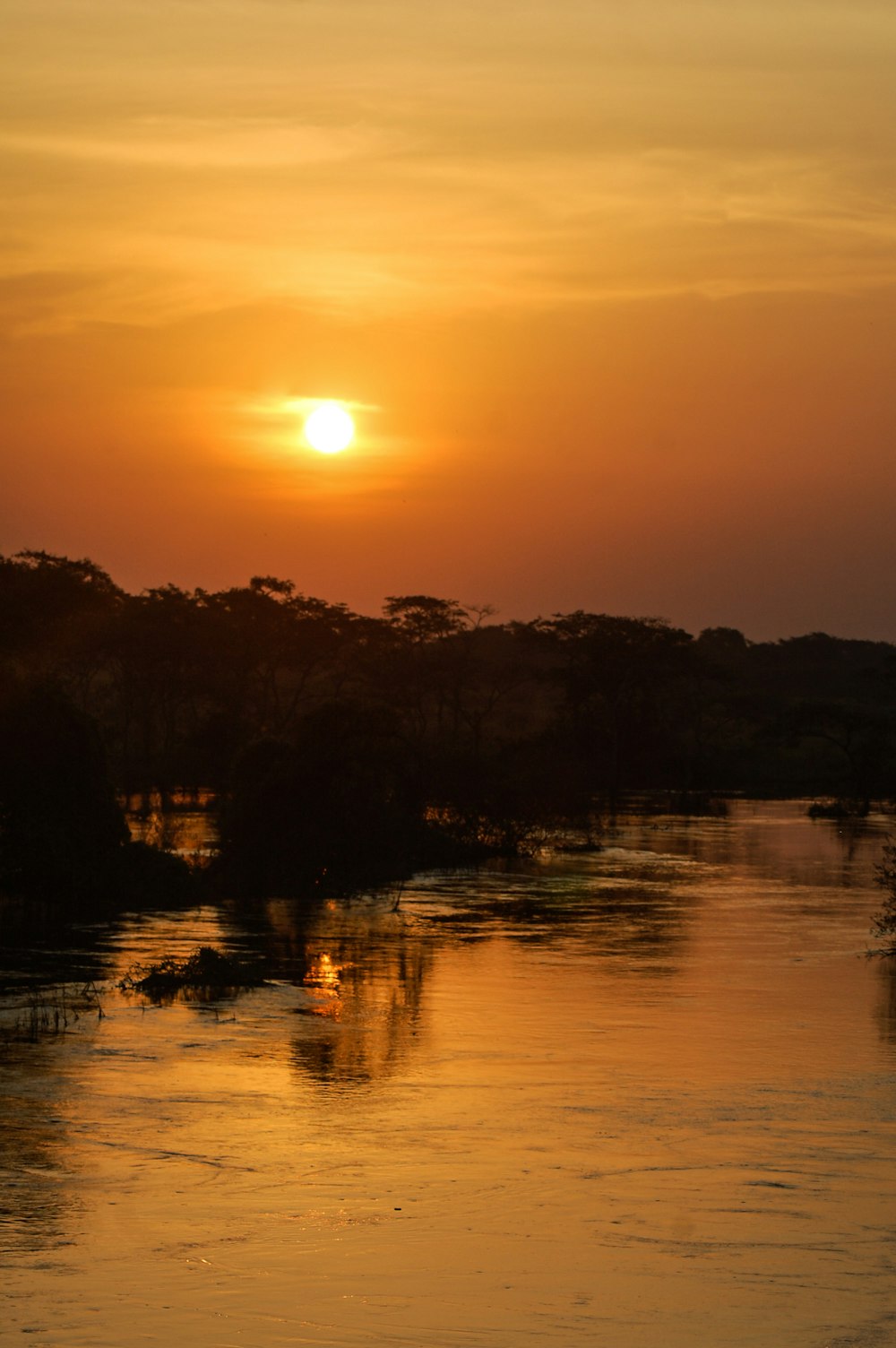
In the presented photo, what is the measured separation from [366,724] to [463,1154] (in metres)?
21.8

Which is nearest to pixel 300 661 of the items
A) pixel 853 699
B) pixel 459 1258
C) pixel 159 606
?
pixel 159 606

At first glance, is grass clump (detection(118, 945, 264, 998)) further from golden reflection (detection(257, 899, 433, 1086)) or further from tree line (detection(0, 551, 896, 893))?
tree line (detection(0, 551, 896, 893))

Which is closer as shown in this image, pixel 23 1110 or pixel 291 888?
pixel 23 1110

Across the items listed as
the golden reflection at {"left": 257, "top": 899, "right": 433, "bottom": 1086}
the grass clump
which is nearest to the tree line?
the golden reflection at {"left": 257, "top": 899, "right": 433, "bottom": 1086}

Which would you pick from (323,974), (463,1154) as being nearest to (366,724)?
(323,974)

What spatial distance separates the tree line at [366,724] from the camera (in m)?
32.5

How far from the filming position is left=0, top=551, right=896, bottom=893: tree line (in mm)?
32531

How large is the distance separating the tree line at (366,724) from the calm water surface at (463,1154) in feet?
28.0

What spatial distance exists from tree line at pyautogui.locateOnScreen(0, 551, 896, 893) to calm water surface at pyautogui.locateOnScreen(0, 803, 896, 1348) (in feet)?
28.0

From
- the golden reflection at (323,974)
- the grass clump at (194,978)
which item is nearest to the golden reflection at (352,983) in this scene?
the golden reflection at (323,974)

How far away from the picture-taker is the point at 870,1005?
19609mm

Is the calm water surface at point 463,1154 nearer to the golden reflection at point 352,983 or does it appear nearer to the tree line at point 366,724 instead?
the golden reflection at point 352,983

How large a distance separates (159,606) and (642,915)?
160ft

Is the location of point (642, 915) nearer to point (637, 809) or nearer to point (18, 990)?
point (18, 990)
